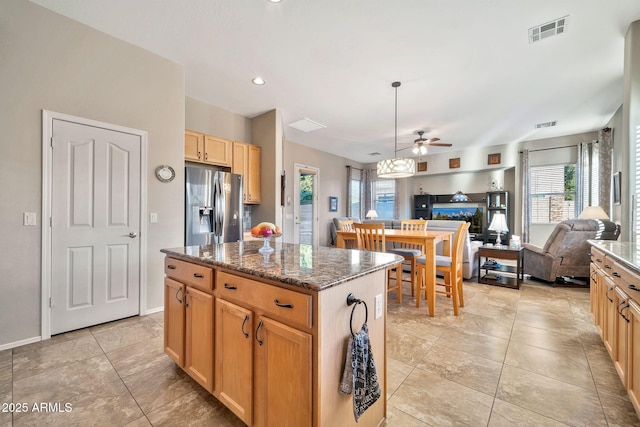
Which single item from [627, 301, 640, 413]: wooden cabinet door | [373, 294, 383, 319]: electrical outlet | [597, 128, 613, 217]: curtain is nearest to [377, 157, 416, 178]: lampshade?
[627, 301, 640, 413]: wooden cabinet door

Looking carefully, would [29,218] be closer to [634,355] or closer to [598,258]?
[634,355]

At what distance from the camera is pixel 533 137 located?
615cm

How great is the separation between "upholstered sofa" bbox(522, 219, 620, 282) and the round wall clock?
5.29 meters

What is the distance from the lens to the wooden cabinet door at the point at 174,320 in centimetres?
178

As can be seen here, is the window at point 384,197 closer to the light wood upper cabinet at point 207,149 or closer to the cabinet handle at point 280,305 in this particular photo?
the light wood upper cabinet at point 207,149

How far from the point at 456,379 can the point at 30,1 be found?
446 cm

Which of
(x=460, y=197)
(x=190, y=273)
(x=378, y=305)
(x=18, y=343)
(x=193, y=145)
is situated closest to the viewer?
(x=378, y=305)

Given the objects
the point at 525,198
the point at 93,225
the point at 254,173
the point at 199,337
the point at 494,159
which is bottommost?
the point at 199,337

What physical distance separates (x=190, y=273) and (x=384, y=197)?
763cm

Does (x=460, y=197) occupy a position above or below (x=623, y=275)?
above

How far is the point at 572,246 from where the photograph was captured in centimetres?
385

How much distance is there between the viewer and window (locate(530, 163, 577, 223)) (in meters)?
5.95

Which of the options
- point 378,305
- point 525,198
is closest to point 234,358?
point 378,305

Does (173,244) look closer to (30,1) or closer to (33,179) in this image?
(33,179)
